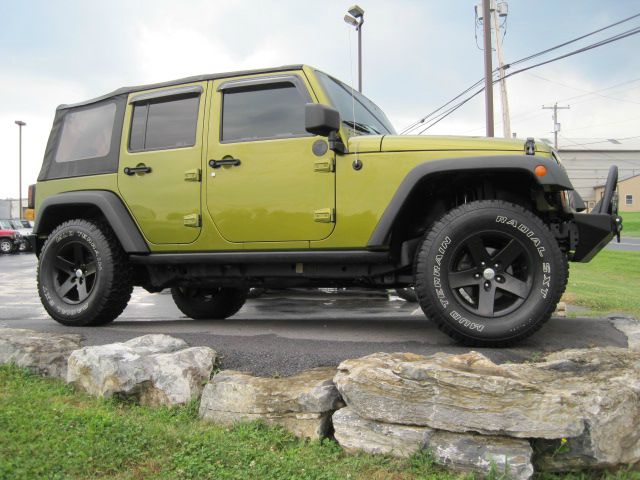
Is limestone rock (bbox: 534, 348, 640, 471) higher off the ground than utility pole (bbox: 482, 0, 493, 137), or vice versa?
utility pole (bbox: 482, 0, 493, 137)

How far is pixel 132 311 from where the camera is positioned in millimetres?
8375

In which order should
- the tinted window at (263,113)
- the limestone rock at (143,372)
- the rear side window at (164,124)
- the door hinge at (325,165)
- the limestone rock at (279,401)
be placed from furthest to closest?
the rear side window at (164,124) < the tinted window at (263,113) < the door hinge at (325,165) < the limestone rock at (143,372) < the limestone rock at (279,401)

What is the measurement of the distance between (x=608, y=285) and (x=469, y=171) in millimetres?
11307

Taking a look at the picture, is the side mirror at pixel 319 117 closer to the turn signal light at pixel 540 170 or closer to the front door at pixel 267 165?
the front door at pixel 267 165

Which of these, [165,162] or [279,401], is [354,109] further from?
[279,401]

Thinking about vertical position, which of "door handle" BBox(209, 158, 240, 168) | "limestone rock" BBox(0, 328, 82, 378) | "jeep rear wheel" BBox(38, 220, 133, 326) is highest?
"door handle" BBox(209, 158, 240, 168)

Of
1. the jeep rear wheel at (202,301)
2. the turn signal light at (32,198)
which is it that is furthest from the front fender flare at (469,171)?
the turn signal light at (32,198)

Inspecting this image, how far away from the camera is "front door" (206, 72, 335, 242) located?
149 inches

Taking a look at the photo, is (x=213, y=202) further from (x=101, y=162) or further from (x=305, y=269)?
(x=101, y=162)

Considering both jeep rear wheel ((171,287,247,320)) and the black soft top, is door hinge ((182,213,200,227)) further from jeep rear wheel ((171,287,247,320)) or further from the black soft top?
jeep rear wheel ((171,287,247,320))

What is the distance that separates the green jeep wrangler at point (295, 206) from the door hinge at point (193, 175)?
14mm

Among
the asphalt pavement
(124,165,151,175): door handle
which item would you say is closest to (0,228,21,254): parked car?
the asphalt pavement

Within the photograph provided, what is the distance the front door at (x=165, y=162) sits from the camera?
13.8 ft

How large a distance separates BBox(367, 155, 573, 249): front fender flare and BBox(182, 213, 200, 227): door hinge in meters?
1.35
